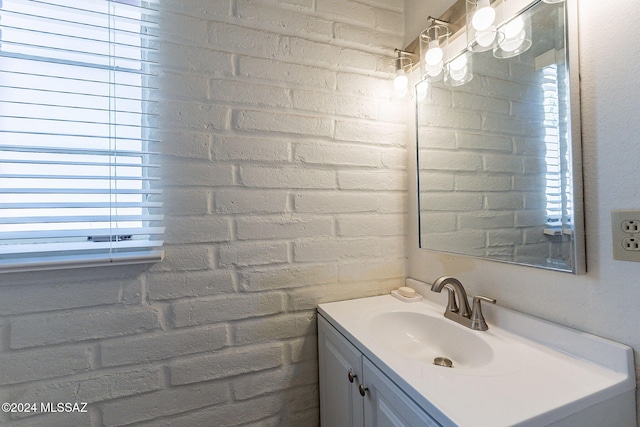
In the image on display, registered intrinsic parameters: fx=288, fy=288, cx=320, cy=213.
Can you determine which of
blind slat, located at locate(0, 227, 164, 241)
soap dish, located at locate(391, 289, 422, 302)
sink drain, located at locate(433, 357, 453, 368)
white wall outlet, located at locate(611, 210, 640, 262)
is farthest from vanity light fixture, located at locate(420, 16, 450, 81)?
blind slat, located at locate(0, 227, 164, 241)

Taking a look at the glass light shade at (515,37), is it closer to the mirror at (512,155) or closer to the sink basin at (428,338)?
the mirror at (512,155)

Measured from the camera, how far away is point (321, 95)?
44.1 inches

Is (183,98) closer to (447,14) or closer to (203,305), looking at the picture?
(203,305)

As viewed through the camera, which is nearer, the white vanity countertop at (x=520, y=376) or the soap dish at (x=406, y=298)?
the white vanity countertop at (x=520, y=376)

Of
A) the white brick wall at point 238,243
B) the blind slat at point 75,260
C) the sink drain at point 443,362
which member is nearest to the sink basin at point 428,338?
the sink drain at point 443,362

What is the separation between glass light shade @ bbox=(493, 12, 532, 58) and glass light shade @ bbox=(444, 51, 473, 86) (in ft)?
0.38

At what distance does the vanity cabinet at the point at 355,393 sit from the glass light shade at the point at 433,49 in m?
1.01

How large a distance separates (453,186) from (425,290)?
0.43 meters

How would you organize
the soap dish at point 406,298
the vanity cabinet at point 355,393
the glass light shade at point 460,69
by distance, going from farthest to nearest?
the soap dish at point 406,298 < the glass light shade at point 460,69 < the vanity cabinet at point 355,393

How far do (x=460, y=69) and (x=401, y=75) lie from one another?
0.83 ft

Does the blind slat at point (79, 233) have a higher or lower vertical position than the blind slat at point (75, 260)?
higher

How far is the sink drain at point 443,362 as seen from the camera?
2.87 ft

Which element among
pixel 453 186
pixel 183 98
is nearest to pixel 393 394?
pixel 453 186

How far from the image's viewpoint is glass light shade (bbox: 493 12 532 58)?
0.80 meters
